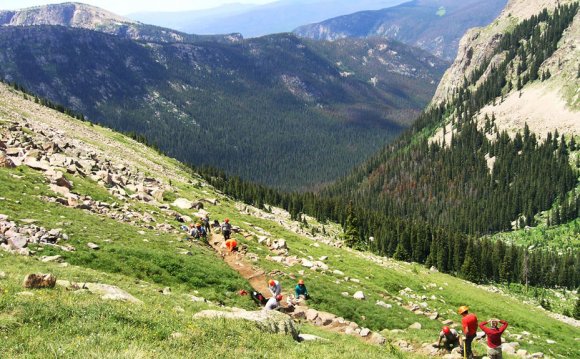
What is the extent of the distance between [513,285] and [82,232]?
115267 millimetres

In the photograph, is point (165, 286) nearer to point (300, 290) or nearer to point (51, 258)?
point (51, 258)

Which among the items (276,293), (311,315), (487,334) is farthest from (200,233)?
(487,334)

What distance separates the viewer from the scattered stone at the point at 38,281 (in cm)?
2069

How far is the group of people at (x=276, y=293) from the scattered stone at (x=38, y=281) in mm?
13511

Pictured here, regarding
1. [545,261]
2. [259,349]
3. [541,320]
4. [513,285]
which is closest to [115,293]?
[259,349]

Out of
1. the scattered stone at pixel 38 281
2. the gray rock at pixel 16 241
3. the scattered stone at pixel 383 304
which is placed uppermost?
the scattered stone at pixel 38 281

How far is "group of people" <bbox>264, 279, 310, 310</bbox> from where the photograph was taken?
2988 centimetres

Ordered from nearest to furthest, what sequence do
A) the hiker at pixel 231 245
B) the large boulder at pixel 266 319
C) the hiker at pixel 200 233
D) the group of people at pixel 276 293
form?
the large boulder at pixel 266 319, the group of people at pixel 276 293, the hiker at pixel 231 245, the hiker at pixel 200 233

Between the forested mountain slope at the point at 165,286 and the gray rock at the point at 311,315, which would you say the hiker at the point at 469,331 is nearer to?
the forested mountain slope at the point at 165,286

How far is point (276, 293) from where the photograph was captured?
32344 mm

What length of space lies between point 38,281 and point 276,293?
54.4 ft

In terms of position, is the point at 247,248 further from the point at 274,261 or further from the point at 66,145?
the point at 66,145

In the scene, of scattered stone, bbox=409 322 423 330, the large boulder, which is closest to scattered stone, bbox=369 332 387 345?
the large boulder

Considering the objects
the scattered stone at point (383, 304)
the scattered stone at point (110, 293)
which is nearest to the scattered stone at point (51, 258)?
the scattered stone at point (110, 293)
